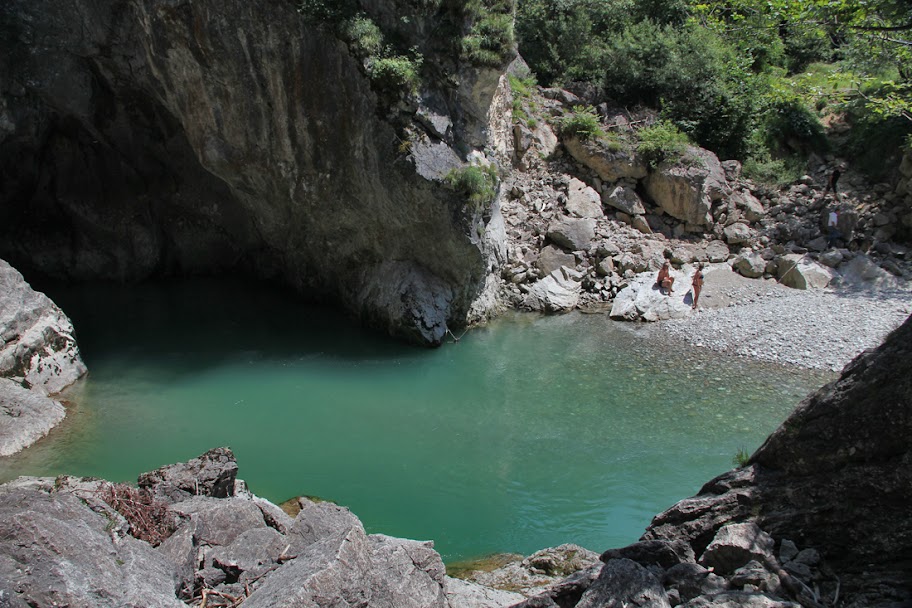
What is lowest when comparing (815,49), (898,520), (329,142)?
(898,520)

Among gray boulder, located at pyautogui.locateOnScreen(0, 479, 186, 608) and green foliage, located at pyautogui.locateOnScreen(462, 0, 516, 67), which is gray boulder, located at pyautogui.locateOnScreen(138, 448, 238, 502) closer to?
gray boulder, located at pyautogui.locateOnScreen(0, 479, 186, 608)

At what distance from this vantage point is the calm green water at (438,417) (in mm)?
10859

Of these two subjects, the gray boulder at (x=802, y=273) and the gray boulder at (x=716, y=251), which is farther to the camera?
the gray boulder at (x=716, y=251)

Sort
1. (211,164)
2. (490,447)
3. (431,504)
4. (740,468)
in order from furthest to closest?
(211,164) → (490,447) → (431,504) → (740,468)

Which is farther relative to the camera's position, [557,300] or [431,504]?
[557,300]

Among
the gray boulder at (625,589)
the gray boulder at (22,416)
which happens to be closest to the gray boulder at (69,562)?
the gray boulder at (625,589)

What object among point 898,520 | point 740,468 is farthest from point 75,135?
point 898,520

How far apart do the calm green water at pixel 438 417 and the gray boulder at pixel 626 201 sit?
18.8 ft

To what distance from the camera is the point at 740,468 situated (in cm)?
656

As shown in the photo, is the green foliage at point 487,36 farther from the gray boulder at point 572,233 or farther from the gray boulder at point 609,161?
the gray boulder at point 609,161

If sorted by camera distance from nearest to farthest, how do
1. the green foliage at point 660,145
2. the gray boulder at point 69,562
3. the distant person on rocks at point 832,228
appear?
1. the gray boulder at point 69,562
2. the distant person on rocks at point 832,228
3. the green foliage at point 660,145

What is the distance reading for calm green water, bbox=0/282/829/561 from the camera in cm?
1086

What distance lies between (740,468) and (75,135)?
21892 mm

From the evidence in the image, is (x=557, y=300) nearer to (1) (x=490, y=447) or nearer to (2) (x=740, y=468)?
(1) (x=490, y=447)
